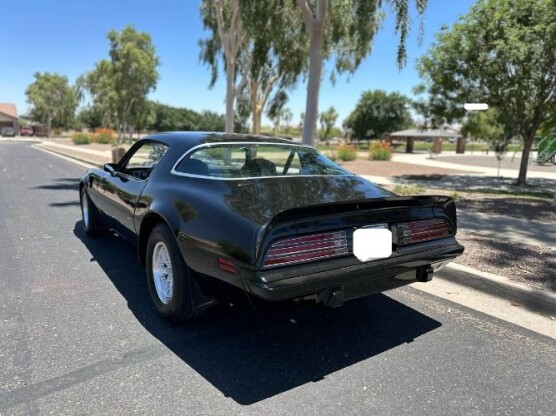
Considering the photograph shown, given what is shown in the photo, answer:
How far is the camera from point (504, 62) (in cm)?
1208

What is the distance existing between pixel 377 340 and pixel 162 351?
156 cm

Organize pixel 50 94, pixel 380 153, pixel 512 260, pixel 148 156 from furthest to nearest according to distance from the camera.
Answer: pixel 50 94
pixel 380 153
pixel 148 156
pixel 512 260

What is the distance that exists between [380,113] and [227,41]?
156 ft

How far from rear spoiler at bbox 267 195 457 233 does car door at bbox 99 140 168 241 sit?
1.85 metres

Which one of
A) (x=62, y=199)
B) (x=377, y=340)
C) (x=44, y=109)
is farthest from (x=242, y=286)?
(x=44, y=109)

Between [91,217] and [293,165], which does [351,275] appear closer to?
[293,165]

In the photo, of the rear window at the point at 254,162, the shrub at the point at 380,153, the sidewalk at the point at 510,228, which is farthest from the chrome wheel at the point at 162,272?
the shrub at the point at 380,153

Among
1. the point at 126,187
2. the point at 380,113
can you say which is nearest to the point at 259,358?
the point at 126,187

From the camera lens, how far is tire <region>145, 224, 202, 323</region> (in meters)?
3.18

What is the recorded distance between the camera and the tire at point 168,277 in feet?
10.4

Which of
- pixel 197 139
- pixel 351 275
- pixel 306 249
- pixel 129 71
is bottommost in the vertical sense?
pixel 351 275

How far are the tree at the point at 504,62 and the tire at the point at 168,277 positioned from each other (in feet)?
36.6

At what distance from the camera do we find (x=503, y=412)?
2.46 meters

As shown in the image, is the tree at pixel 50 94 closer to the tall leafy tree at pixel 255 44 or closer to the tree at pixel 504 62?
the tall leafy tree at pixel 255 44
